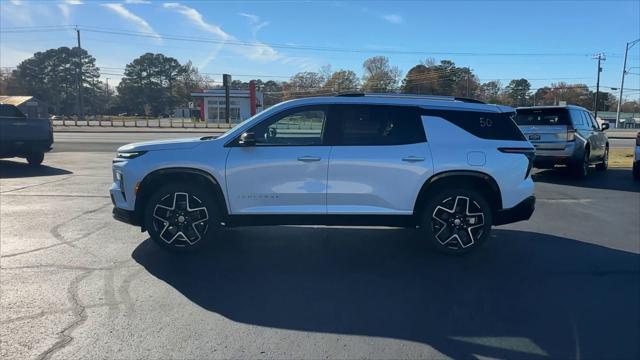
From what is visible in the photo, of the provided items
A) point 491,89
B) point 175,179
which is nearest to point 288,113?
point 175,179

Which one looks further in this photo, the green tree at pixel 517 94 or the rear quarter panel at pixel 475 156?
the green tree at pixel 517 94

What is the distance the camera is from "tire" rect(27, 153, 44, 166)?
45.6 feet

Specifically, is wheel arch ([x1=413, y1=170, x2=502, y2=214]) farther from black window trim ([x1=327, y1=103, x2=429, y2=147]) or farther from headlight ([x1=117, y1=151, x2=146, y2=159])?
headlight ([x1=117, y1=151, x2=146, y2=159])

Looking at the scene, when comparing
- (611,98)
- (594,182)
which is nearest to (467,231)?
(594,182)

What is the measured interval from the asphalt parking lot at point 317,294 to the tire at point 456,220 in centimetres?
18

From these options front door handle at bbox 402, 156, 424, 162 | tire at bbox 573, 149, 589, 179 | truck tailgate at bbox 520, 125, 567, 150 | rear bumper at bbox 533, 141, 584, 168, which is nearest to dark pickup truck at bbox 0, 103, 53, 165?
front door handle at bbox 402, 156, 424, 162

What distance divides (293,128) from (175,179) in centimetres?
152

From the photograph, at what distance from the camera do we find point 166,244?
5.25m

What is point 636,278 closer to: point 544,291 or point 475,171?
point 544,291

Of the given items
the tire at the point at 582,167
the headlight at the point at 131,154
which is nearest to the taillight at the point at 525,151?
the headlight at the point at 131,154

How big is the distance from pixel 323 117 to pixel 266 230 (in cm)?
207

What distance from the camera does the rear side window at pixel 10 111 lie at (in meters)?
13.6

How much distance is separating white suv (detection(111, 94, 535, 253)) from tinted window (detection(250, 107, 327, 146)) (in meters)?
0.01

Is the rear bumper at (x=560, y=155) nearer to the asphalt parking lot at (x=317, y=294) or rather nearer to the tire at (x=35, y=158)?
the asphalt parking lot at (x=317, y=294)
